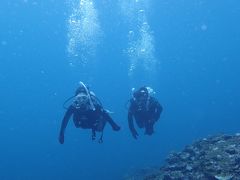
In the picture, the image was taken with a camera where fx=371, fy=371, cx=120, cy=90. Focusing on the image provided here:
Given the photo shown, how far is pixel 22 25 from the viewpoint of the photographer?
116500 millimetres

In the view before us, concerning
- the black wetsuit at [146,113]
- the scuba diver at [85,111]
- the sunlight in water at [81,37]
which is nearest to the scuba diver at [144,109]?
the black wetsuit at [146,113]

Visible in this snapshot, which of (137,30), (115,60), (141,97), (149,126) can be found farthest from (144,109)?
(137,30)

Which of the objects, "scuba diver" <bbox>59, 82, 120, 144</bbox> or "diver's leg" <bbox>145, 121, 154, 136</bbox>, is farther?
"diver's leg" <bbox>145, 121, 154, 136</bbox>

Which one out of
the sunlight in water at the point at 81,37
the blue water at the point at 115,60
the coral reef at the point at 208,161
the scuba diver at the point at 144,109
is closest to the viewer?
the coral reef at the point at 208,161

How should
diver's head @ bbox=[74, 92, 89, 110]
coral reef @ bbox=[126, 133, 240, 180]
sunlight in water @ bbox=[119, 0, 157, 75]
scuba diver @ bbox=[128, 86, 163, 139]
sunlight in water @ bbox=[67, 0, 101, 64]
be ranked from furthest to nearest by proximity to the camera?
sunlight in water @ bbox=[67, 0, 101, 64] < sunlight in water @ bbox=[119, 0, 157, 75] < scuba diver @ bbox=[128, 86, 163, 139] < diver's head @ bbox=[74, 92, 89, 110] < coral reef @ bbox=[126, 133, 240, 180]

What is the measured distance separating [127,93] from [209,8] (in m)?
36.3

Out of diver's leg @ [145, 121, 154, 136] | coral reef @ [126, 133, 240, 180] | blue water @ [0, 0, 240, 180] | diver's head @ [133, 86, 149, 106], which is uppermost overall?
blue water @ [0, 0, 240, 180]

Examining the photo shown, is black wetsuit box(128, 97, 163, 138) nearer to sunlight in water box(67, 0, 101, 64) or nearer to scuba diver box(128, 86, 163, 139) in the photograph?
scuba diver box(128, 86, 163, 139)

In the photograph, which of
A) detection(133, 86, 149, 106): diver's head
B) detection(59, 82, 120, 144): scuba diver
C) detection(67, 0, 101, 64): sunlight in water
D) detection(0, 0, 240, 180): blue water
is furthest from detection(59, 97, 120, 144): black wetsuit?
detection(67, 0, 101, 64): sunlight in water

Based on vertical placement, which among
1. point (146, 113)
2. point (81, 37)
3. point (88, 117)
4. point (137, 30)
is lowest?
point (88, 117)

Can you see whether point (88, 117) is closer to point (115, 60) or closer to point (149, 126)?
point (149, 126)

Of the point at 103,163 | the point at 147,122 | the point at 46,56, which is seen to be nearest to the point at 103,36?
the point at 46,56

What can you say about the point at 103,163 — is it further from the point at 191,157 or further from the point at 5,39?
the point at 5,39

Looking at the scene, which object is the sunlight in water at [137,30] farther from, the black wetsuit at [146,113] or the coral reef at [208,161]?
the coral reef at [208,161]
